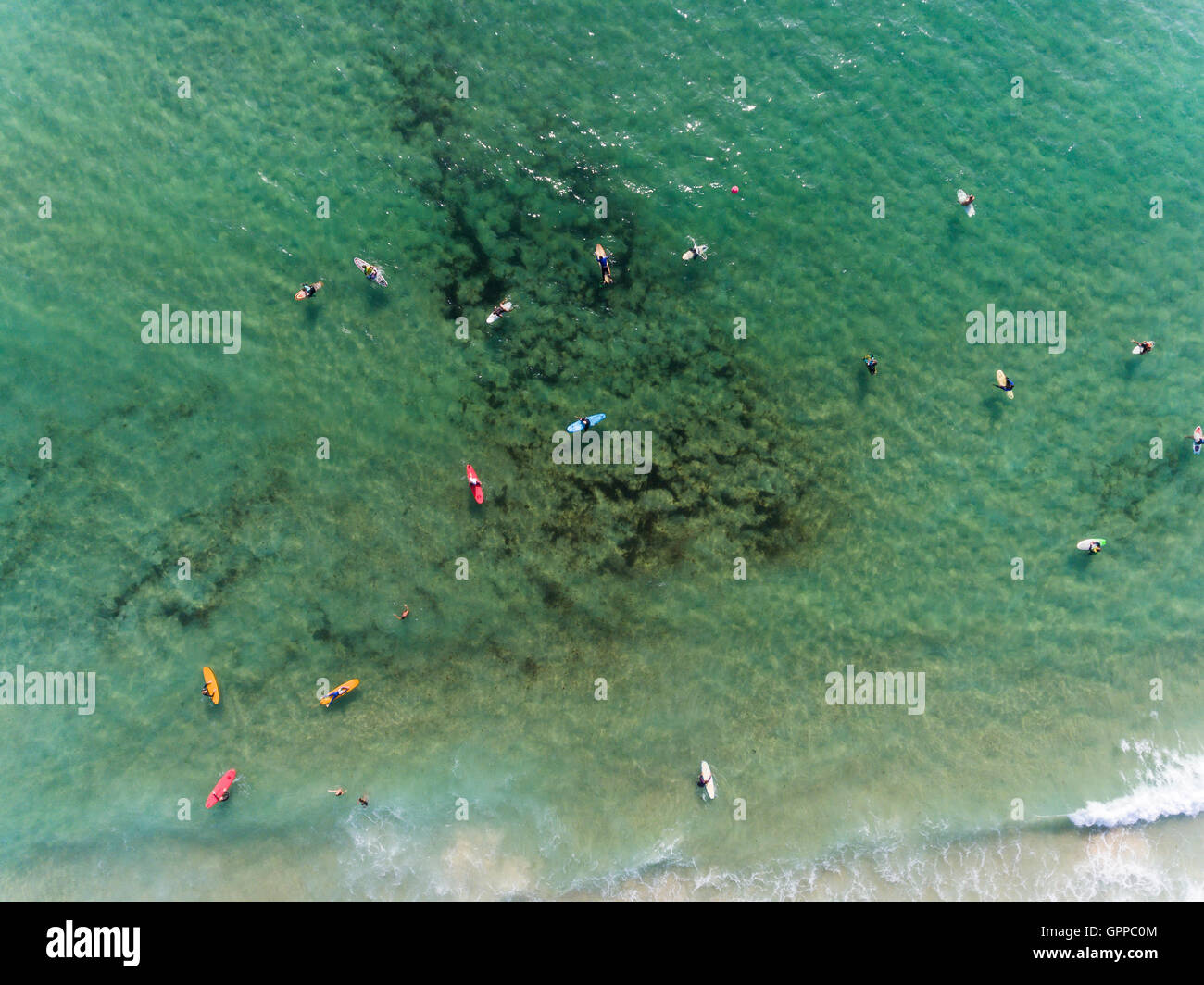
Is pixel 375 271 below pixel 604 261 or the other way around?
below

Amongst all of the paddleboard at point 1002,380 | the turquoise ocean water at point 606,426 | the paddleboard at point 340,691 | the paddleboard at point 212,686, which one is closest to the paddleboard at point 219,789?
the turquoise ocean water at point 606,426

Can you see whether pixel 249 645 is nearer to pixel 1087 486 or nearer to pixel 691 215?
pixel 691 215

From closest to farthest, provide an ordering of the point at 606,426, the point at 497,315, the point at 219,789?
the point at 219,789 < the point at 497,315 < the point at 606,426

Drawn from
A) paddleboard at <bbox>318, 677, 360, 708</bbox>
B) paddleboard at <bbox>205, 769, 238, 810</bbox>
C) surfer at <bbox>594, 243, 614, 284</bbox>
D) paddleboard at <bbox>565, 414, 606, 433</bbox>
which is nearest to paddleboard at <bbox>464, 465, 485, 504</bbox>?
paddleboard at <bbox>565, 414, 606, 433</bbox>

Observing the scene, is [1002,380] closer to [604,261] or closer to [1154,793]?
[604,261]

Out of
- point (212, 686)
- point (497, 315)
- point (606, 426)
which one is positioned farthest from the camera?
point (606, 426)

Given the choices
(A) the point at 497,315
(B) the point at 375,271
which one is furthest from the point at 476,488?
(B) the point at 375,271
